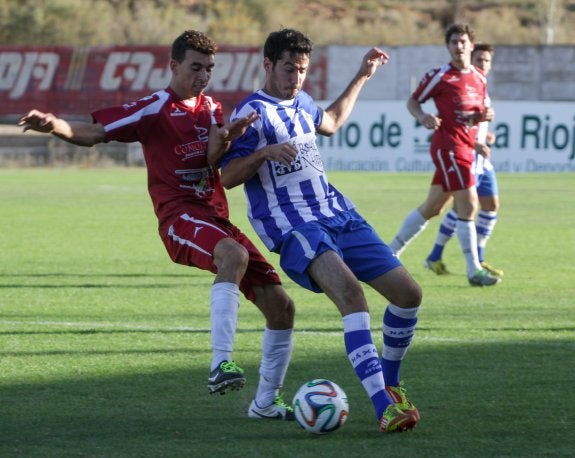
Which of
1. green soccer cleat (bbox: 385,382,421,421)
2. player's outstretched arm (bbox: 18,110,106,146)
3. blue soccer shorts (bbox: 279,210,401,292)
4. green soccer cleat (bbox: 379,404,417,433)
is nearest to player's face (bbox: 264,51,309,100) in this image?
blue soccer shorts (bbox: 279,210,401,292)

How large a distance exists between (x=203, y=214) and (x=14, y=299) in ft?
13.7

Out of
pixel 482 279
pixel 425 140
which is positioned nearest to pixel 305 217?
pixel 482 279

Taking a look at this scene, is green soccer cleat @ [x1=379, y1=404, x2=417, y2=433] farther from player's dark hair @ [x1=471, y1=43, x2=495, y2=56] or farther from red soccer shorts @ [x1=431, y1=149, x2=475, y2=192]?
player's dark hair @ [x1=471, y1=43, x2=495, y2=56]

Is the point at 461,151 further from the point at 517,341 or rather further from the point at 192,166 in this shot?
the point at 192,166

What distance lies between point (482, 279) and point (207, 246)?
530 centimetres

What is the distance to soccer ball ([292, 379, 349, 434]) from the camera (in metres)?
5.52

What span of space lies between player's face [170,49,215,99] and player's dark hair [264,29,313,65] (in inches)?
20.3

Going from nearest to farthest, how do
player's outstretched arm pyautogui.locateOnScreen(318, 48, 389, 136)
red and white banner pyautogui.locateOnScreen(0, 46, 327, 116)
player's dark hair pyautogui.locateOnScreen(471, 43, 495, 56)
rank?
player's outstretched arm pyautogui.locateOnScreen(318, 48, 389, 136), player's dark hair pyautogui.locateOnScreen(471, 43, 495, 56), red and white banner pyautogui.locateOnScreen(0, 46, 327, 116)

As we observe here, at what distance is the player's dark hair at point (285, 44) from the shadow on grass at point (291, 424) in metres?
1.72

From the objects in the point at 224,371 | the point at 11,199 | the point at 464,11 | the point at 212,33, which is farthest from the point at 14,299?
the point at 464,11

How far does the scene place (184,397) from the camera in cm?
638

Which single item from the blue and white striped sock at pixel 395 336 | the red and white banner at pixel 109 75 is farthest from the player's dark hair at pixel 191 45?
the red and white banner at pixel 109 75

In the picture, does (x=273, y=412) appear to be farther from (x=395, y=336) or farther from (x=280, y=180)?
(x=280, y=180)

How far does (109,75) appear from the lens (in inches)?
1375
